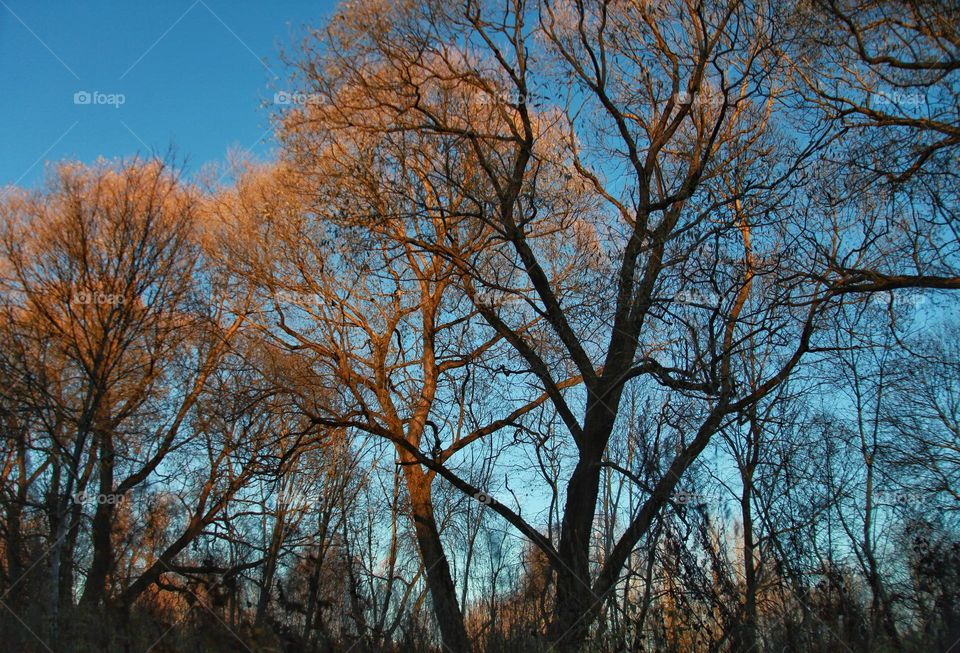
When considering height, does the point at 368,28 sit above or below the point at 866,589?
above

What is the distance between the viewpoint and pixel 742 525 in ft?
25.1

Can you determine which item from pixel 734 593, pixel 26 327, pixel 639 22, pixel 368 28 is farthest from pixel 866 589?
pixel 26 327

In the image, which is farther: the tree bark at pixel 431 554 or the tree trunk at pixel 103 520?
the tree trunk at pixel 103 520

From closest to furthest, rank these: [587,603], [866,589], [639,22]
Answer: [587,603] < [866,589] < [639,22]

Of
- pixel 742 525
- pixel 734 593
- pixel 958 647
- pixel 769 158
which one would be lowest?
pixel 958 647

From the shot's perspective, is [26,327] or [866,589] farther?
[26,327]

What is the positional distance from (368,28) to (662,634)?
8.29 meters

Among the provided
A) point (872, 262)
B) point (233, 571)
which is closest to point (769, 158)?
point (872, 262)

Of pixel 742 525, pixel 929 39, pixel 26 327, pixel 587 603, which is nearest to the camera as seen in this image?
pixel 587 603

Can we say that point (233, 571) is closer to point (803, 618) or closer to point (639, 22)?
point (803, 618)

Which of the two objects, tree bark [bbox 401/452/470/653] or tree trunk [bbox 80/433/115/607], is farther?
tree trunk [bbox 80/433/115/607]

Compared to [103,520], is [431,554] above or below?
below

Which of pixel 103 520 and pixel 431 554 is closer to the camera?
pixel 431 554

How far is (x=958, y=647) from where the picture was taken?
4.60 metres
